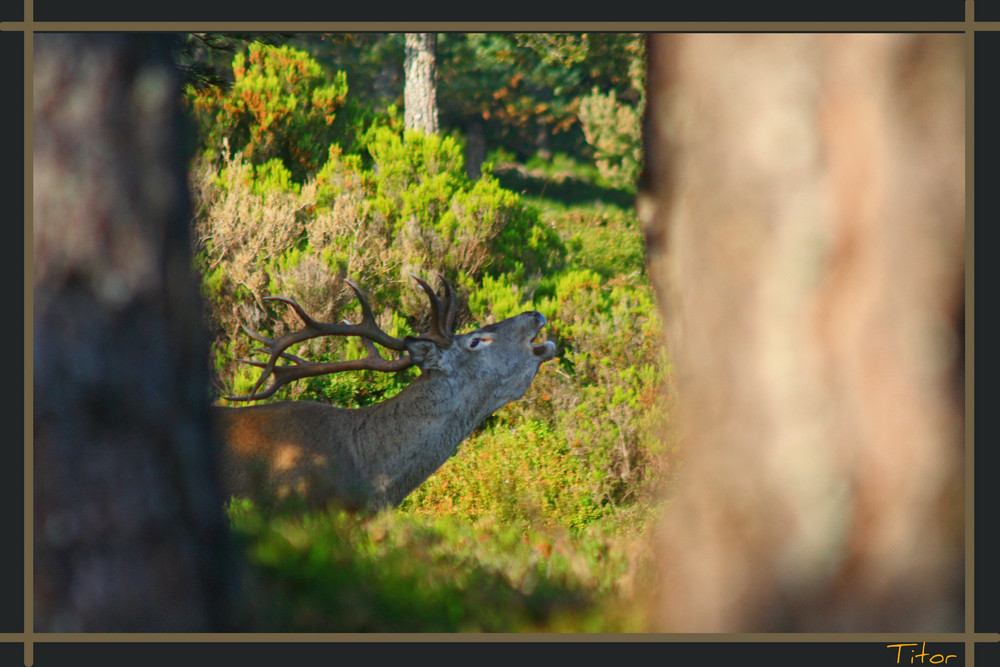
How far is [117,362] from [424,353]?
12.7 ft

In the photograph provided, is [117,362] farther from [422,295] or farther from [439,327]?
[422,295]

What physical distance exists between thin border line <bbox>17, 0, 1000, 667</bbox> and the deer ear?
3.38 meters

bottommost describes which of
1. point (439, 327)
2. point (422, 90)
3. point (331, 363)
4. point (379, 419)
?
point (379, 419)

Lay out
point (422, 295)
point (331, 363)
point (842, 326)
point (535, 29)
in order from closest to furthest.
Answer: point (842, 326), point (535, 29), point (331, 363), point (422, 295)

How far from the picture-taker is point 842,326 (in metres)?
2.21

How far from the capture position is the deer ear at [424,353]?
6.58m

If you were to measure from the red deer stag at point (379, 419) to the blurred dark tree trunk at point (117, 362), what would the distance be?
236 cm

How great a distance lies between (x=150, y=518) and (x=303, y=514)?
4.38ft

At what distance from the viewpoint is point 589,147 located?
2784 centimetres

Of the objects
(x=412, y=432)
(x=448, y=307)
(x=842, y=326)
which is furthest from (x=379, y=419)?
(x=842, y=326)

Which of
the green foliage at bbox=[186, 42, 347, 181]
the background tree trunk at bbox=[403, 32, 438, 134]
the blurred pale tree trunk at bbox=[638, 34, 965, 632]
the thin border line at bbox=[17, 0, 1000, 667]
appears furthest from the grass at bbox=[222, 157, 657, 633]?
the background tree trunk at bbox=[403, 32, 438, 134]

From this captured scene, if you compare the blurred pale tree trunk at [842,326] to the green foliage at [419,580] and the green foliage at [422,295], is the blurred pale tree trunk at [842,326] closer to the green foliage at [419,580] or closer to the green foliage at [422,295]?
the green foliage at [419,580]

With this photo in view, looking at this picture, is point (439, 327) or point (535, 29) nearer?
point (535, 29)

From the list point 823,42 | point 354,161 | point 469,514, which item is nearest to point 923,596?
point 823,42
